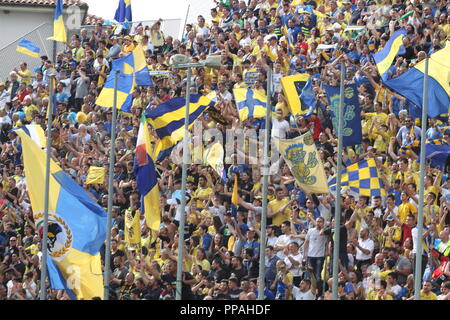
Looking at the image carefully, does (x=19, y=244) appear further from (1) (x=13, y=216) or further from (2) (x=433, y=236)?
(2) (x=433, y=236)

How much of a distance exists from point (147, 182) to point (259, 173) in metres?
2.73

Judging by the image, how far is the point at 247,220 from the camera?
1056 inches

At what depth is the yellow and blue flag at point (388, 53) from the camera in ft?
87.1

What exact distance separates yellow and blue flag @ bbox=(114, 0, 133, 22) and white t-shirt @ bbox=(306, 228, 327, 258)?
54.2 ft

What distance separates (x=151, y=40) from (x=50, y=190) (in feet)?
42.0

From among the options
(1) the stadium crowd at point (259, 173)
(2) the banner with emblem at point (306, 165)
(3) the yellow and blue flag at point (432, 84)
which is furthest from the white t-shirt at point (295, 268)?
(3) the yellow and blue flag at point (432, 84)

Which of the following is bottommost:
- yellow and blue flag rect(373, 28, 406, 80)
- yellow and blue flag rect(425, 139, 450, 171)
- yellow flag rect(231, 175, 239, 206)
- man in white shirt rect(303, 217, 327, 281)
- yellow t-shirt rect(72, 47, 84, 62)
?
A: man in white shirt rect(303, 217, 327, 281)

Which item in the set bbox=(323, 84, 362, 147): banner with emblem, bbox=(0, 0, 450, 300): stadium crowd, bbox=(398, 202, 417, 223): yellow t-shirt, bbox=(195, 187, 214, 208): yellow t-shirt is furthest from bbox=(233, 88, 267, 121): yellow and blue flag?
bbox=(398, 202, 417, 223): yellow t-shirt

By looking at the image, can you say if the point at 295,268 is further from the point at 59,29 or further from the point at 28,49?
the point at 28,49

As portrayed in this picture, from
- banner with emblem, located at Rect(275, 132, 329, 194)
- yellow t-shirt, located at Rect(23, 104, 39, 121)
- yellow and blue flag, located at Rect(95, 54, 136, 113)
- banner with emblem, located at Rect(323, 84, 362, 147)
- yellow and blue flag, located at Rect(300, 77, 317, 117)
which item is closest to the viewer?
banner with emblem, located at Rect(275, 132, 329, 194)

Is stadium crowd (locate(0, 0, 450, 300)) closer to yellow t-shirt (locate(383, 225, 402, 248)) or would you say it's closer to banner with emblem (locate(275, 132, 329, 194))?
yellow t-shirt (locate(383, 225, 402, 248))

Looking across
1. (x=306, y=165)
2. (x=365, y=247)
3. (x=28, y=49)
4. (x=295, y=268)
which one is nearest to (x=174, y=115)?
(x=306, y=165)

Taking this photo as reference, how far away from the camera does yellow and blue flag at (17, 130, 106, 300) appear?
24250 millimetres

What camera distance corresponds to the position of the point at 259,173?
2811 cm
